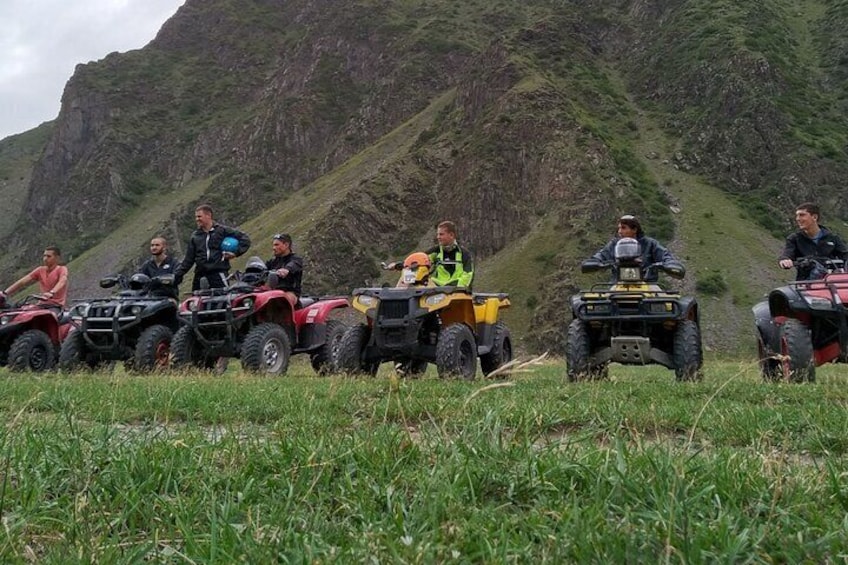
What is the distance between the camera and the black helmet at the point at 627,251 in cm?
884

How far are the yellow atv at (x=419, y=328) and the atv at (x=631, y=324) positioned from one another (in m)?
1.45

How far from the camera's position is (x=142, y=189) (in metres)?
Result: 145

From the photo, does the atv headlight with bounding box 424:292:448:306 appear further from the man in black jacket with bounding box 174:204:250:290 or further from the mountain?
the mountain

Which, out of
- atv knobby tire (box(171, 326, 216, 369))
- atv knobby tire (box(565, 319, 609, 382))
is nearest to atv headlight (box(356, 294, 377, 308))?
atv knobby tire (box(565, 319, 609, 382))

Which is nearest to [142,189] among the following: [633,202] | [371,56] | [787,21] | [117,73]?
[117,73]

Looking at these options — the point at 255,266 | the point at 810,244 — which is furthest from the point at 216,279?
the point at 810,244

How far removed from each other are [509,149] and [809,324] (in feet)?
248

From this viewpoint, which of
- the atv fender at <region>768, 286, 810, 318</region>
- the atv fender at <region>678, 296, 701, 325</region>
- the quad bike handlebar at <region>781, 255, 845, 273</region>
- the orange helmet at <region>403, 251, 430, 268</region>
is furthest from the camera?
the orange helmet at <region>403, 251, 430, 268</region>

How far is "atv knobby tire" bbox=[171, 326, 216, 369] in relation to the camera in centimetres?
1036

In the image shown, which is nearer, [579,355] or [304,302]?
[579,355]

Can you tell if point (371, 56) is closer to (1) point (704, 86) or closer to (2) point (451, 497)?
(1) point (704, 86)

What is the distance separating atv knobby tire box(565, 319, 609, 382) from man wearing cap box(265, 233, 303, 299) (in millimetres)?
4766

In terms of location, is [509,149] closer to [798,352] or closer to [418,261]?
[418,261]

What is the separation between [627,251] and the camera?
8859mm
